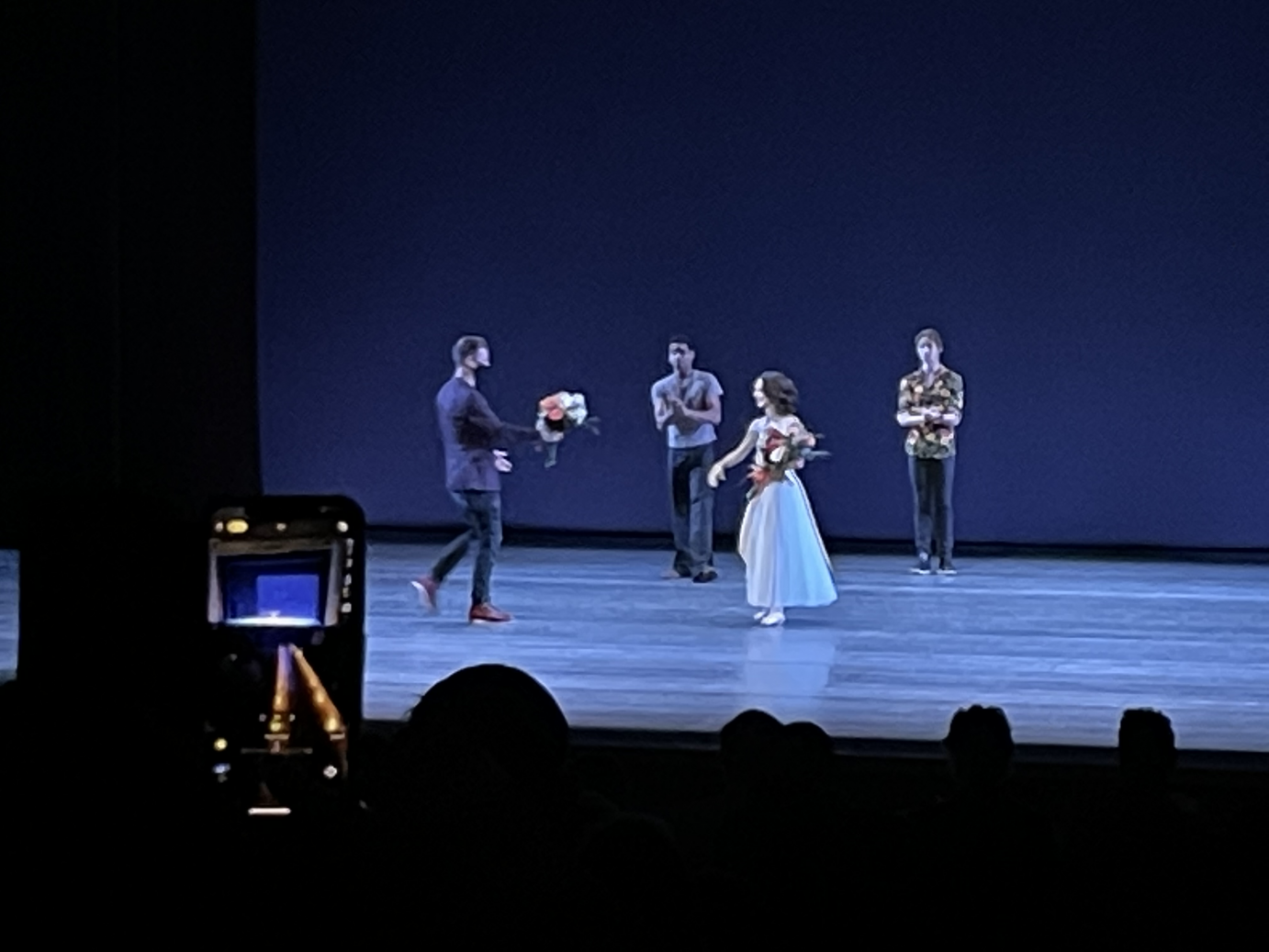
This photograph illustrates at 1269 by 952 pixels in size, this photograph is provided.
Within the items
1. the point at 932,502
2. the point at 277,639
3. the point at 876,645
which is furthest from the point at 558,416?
the point at 277,639

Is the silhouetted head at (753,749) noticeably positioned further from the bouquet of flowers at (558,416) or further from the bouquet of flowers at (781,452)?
the bouquet of flowers at (558,416)

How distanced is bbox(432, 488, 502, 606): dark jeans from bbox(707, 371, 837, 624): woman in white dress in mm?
1323

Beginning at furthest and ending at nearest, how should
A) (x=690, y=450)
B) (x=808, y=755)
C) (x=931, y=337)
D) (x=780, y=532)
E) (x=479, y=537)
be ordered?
1. (x=931, y=337)
2. (x=690, y=450)
3. (x=780, y=532)
4. (x=479, y=537)
5. (x=808, y=755)

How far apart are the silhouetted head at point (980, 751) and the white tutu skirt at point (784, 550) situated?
20.9ft

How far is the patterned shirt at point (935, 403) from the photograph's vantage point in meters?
12.7

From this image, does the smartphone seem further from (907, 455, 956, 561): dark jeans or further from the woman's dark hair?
(907, 455, 956, 561): dark jeans

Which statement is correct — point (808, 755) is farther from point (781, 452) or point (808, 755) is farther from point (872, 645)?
point (781, 452)

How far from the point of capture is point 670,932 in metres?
3.07

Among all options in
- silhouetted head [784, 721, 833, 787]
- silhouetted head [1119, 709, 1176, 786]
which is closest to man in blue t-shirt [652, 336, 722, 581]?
silhouetted head [1119, 709, 1176, 786]

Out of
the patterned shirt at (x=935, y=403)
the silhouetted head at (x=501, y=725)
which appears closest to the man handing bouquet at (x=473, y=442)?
Result: the patterned shirt at (x=935, y=403)

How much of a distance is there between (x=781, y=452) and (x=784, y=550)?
51 cm

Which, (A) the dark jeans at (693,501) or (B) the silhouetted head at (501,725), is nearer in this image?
(B) the silhouetted head at (501,725)

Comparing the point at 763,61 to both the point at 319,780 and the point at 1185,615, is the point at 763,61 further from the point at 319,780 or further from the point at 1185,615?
the point at 319,780

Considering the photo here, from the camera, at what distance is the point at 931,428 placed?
41.7 feet
